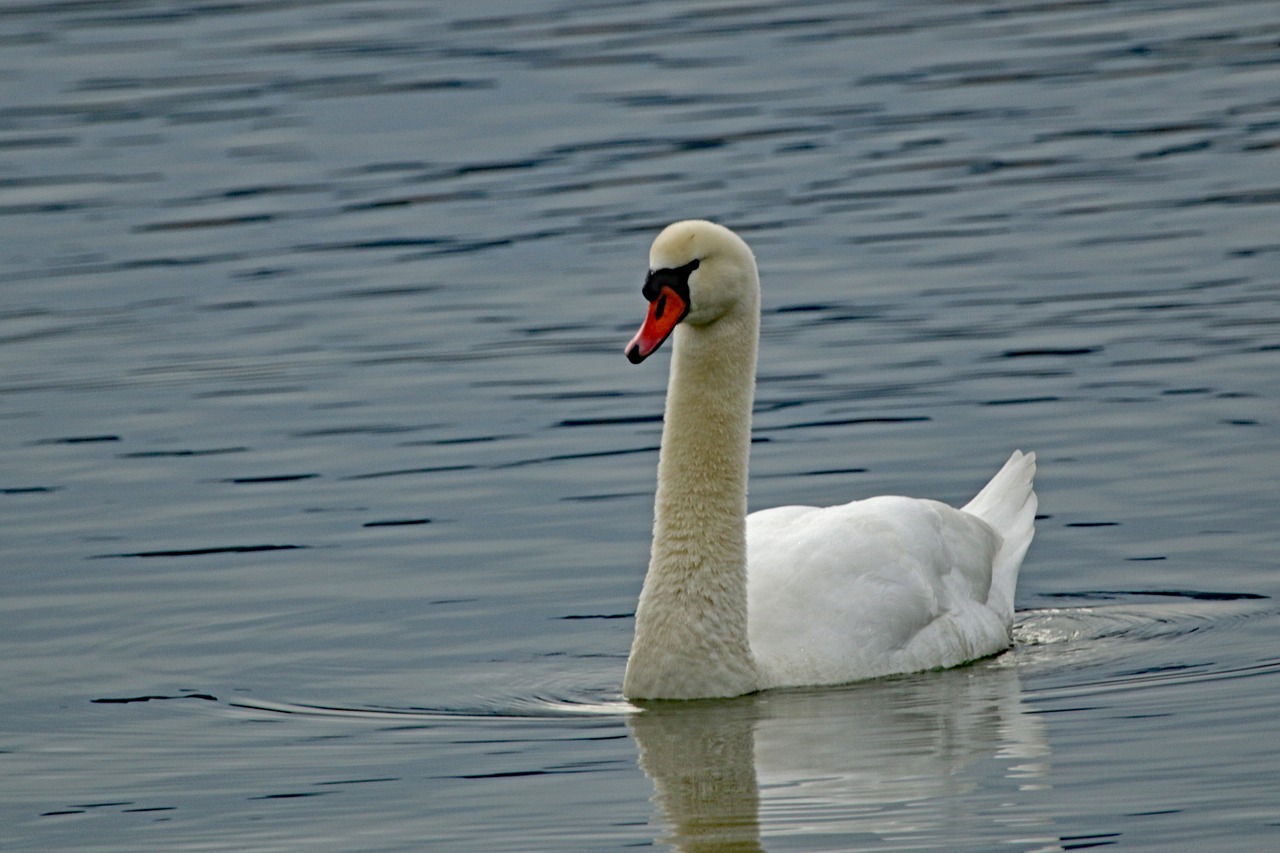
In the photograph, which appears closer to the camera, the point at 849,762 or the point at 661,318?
the point at 849,762

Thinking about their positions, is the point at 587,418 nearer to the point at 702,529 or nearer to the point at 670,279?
the point at 702,529

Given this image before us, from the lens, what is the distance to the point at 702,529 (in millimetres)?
10461

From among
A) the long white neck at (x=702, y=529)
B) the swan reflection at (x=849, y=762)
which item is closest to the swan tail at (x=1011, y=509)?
the swan reflection at (x=849, y=762)

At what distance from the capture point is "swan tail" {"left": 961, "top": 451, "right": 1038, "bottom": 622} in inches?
472

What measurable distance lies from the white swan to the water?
0.21 metres

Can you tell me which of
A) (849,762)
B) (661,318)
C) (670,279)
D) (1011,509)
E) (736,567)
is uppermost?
(670,279)

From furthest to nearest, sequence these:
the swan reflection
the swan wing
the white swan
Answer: the swan wing → the white swan → the swan reflection

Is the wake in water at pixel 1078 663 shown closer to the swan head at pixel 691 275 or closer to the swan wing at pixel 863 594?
the swan wing at pixel 863 594

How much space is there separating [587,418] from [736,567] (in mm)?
5022

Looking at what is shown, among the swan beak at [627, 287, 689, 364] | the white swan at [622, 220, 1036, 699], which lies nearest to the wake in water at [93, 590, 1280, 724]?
the white swan at [622, 220, 1036, 699]

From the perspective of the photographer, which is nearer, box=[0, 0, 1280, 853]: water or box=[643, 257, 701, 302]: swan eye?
box=[0, 0, 1280, 853]: water

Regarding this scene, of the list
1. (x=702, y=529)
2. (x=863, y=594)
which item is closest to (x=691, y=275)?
(x=702, y=529)

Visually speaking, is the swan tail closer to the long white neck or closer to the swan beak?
the long white neck

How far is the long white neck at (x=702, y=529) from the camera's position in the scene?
1025cm
